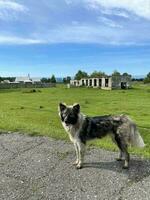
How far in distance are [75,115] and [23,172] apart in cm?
186

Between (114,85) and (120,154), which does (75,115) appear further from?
(114,85)

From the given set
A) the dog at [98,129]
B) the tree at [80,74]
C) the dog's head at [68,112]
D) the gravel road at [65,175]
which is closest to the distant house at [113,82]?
the tree at [80,74]

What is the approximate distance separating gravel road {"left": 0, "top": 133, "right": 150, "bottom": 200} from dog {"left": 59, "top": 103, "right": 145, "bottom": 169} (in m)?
0.39

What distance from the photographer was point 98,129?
9.30 m

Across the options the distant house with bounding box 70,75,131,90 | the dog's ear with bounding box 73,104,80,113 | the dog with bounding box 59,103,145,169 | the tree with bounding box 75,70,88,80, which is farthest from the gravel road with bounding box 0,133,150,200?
the tree with bounding box 75,70,88,80

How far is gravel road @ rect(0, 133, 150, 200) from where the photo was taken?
288 inches

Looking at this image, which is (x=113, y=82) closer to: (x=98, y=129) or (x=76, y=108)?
(x=98, y=129)

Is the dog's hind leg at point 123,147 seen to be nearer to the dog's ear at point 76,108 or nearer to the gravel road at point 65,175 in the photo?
the gravel road at point 65,175

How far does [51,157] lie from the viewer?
9.70m

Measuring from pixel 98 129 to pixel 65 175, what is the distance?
1.59 metres

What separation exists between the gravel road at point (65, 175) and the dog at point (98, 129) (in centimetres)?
39

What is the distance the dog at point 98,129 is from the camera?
8922 millimetres

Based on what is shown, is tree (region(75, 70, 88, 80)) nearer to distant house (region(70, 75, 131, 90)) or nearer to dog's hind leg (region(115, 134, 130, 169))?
distant house (region(70, 75, 131, 90))

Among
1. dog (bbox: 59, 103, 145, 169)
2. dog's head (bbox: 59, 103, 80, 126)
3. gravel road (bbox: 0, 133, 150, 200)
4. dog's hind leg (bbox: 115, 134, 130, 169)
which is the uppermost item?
dog's head (bbox: 59, 103, 80, 126)
